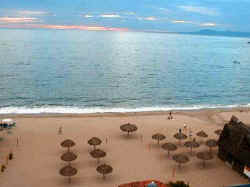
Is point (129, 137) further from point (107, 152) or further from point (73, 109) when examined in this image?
point (73, 109)

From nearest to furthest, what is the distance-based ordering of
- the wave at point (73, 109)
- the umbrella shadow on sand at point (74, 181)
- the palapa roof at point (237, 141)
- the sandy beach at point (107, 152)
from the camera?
the umbrella shadow on sand at point (74, 181), the sandy beach at point (107, 152), the palapa roof at point (237, 141), the wave at point (73, 109)

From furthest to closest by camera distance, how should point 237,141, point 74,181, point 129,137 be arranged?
point 129,137 < point 237,141 < point 74,181

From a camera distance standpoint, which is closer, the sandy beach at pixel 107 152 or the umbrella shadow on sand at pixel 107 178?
the umbrella shadow on sand at pixel 107 178

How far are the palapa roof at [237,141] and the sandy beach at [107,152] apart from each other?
1654 millimetres

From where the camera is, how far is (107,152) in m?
25.8

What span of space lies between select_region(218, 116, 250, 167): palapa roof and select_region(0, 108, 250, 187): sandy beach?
165 centimetres

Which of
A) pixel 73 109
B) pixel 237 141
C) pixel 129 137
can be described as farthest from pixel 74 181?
pixel 73 109

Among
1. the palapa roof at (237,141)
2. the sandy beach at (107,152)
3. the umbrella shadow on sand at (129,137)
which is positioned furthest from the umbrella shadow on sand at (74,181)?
the palapa roof at (237,141)

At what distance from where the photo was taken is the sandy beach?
69.4 feet

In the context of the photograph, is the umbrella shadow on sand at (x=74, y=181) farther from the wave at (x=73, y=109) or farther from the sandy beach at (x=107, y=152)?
the wave at (x=73, y=109)

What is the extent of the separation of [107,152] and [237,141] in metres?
12.5

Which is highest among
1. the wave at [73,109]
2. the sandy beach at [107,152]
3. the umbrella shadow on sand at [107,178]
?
the wave at [73,109]

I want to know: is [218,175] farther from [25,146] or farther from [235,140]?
[25,146]

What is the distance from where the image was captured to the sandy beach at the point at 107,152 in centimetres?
2116
